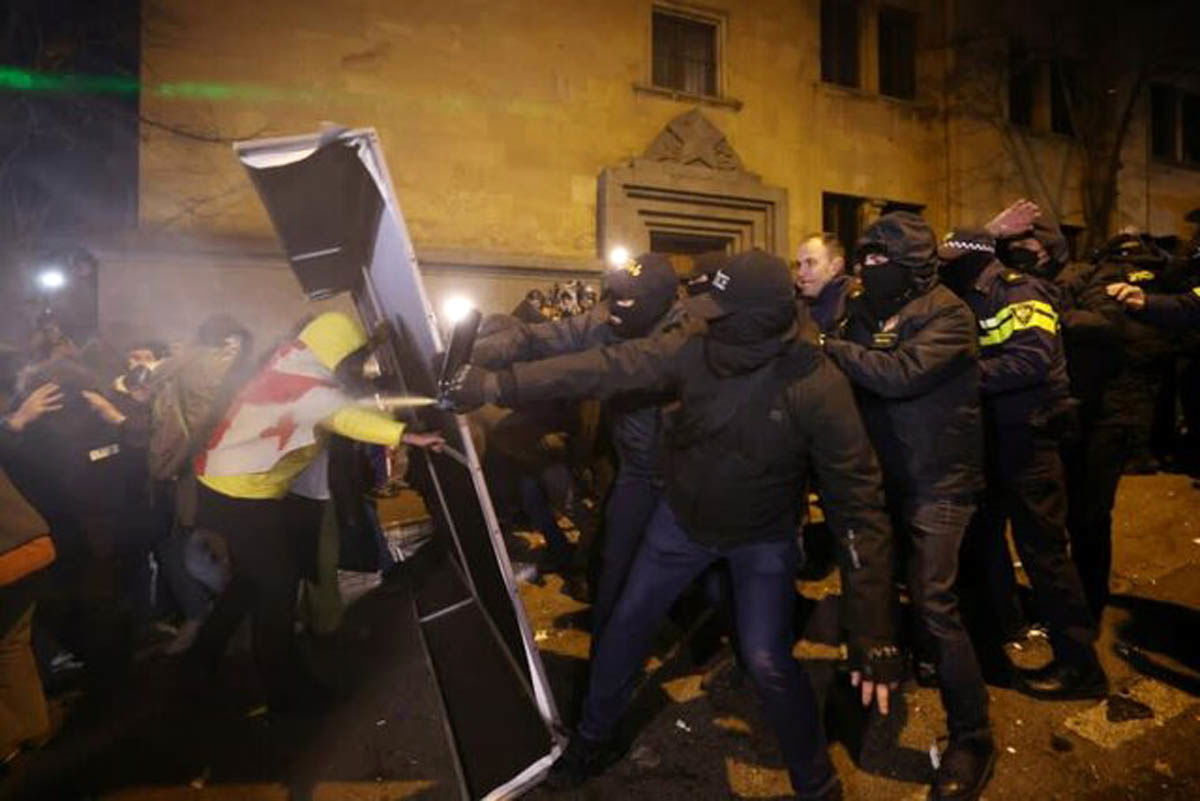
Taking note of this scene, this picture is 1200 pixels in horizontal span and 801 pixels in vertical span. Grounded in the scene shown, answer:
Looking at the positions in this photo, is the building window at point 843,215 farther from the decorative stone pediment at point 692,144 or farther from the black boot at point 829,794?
the black boot at point 829,794

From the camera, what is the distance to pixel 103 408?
4.13 m

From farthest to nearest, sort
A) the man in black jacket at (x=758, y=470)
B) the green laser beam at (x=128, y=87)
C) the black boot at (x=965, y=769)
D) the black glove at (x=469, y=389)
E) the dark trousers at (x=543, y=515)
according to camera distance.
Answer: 1. the green laser beam at (x=128, y=87)
2. the dark trousers at (x=543, y=515)
3. the black boot at (x=965, y=769)
4. the man in black jacket at (x=758, y=470)
5. the black glove at (x=469, y=389)

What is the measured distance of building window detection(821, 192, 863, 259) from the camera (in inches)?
460

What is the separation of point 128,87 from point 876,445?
30.2 ft

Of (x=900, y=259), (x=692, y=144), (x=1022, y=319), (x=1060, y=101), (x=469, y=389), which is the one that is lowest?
(x=469, y=389)

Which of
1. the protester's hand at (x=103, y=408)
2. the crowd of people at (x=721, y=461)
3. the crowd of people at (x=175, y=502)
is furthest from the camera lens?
the protester's hand at (x=103, y=408)

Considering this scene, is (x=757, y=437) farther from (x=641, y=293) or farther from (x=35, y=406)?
(x=35, y=406)

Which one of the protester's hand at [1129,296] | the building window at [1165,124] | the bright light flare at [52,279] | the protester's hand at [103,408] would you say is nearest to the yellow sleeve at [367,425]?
the protester's hand at [103,408]

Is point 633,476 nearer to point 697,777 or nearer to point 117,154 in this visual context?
Answer: point 697,777

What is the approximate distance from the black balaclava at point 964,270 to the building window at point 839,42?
9537mm

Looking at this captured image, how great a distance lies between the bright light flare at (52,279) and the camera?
16.6 ft

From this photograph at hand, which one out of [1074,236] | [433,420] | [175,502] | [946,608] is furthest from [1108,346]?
[1074,236]

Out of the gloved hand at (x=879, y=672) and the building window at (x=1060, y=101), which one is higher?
the building window at (x=1060, y=101)

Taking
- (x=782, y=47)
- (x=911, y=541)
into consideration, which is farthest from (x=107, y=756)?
(x=782, y=47)
